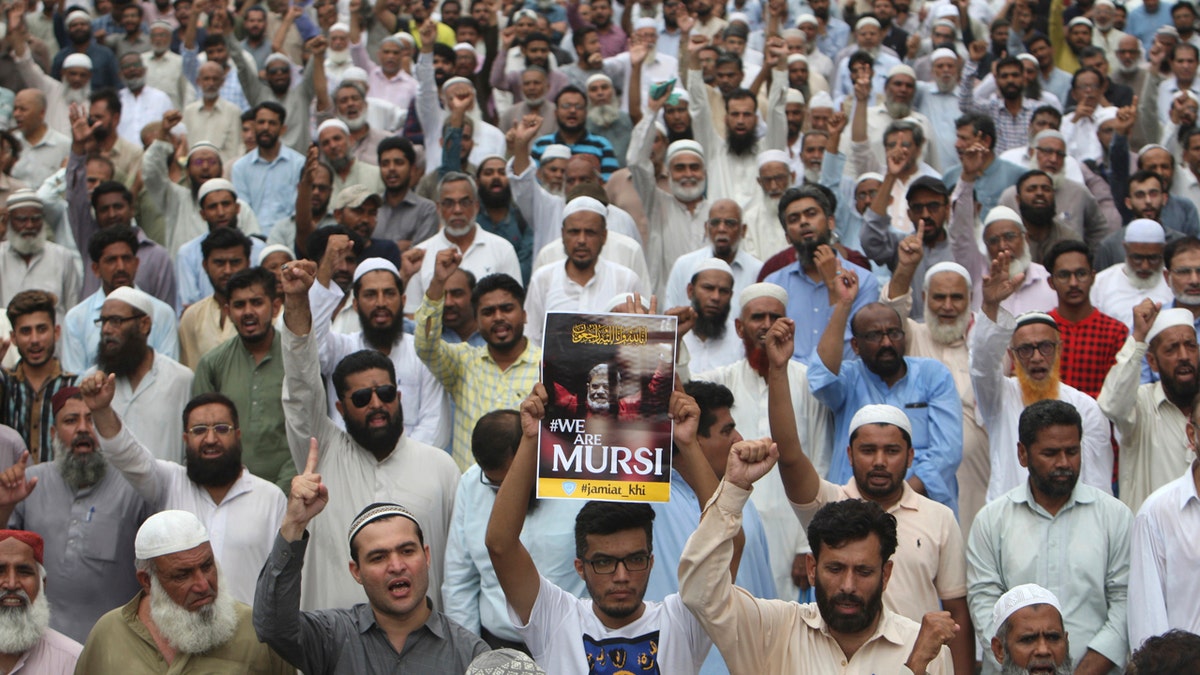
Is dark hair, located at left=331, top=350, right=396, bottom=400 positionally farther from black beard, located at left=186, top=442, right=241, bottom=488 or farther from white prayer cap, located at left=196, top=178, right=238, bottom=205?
white prayer cap, located at left=196, top=178, right=238, bottom=205

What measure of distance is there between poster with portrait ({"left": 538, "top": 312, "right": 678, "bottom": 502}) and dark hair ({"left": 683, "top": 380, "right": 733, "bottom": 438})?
1.49 meters

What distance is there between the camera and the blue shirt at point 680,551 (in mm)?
5527

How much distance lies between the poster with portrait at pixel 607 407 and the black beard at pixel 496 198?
5.52m

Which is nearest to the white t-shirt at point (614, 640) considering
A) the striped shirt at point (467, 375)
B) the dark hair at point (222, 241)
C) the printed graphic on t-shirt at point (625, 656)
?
the printed graphic on t-shirt at point (625, 656)

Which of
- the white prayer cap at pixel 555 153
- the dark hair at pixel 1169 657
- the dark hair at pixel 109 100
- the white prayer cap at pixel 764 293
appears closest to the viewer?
the dark hair at pixel 1169 657

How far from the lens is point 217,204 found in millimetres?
9875

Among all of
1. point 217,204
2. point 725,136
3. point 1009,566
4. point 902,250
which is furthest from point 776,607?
point 725,136

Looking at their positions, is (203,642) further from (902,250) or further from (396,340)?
(902,250)

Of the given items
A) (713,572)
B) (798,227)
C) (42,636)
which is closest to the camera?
(713,572)

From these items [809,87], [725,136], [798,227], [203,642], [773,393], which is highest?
[809,87]

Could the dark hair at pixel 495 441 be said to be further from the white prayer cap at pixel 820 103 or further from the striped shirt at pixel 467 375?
the white prayer cap at pixel 820 103

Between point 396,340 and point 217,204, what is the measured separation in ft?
9.10

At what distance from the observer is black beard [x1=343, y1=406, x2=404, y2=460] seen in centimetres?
631

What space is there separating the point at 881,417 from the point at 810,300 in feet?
7.77
